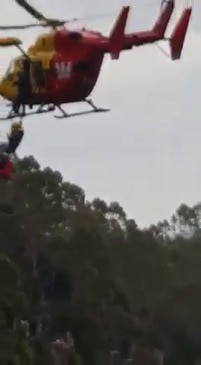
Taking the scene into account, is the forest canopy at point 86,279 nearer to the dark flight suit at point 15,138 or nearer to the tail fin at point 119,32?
the dark flight suit at point 15,138

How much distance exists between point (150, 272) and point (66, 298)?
47.5 feet

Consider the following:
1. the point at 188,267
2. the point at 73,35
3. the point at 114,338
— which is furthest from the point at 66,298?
the point at 73,35

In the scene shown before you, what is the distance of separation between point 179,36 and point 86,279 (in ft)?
120

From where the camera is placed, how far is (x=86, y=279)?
226 feet

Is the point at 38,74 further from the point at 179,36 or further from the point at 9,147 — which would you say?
the point at 9,147

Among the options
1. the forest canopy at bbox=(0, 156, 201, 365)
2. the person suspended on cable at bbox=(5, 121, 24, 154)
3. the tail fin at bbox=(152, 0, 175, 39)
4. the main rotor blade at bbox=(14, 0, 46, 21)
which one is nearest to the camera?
the main rotor blade at bbox=(14, 0, 46, 21)

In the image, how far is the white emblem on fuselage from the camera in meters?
34.2

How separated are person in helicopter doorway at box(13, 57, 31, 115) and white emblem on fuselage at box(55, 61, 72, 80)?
62 centimetres

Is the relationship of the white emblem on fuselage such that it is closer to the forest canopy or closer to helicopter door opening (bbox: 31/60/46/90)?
helicopter door opening (bbox: 31/60/46/90)

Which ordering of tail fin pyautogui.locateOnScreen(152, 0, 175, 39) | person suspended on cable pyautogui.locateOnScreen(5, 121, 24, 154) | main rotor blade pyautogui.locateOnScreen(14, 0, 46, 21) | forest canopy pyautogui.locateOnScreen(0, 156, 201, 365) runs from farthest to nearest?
forest canopy pyautogui.locateOnScreen(0, 156, 201, 365), person suspended on cable pyautogui.locateOnScreen(5, 121, 24, 154), tail fin pyautogui.locateOnScreen(152, 0, 175, 39), main rotor blade pyautogui.locateOnScreen(14, 0, 46, 21)

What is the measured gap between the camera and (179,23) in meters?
33.5

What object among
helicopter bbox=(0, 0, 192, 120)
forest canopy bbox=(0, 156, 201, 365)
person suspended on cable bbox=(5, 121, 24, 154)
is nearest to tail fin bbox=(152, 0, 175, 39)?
helicopter bbox=(0, 0, 192, 120)

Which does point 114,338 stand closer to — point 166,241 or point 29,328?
point 29,328

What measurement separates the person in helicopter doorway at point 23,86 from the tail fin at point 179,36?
10.4ft
